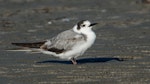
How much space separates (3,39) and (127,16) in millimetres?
4496

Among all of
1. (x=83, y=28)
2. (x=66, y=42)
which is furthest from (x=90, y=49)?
(x=66, y=42)

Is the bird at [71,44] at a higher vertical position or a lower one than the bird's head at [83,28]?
lower

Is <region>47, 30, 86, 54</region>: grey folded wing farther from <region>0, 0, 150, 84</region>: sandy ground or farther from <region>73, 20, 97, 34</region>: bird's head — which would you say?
<region>0, 0, 150, 84</region>: sandy ground

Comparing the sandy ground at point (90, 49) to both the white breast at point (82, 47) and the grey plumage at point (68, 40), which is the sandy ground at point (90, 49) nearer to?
the white breast at point (82, 47)

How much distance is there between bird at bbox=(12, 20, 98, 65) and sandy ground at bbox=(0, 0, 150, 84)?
0.19m

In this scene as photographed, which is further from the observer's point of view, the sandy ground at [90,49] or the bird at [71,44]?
the bird at [71,44]

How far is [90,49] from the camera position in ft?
42.4

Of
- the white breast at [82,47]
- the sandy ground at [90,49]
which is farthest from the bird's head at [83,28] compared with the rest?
the sandy ground at [90,49]

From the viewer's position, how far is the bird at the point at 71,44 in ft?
36.1

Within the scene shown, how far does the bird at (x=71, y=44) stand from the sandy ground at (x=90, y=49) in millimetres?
193

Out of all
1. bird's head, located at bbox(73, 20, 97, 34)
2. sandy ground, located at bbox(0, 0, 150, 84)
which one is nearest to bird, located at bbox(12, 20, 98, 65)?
bird's head, located at bbox(73, 20, 97, 34)

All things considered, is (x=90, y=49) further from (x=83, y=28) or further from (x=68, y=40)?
(x=68, y=40)

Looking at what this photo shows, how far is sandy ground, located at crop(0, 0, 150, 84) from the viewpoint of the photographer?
395 inches

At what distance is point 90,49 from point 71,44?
6.26 feet
